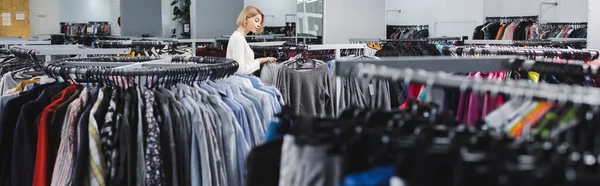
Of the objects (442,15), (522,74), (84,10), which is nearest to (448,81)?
(522,74)

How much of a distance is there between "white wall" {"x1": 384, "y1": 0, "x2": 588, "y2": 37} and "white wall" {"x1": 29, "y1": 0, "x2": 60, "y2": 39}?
8.72 metres

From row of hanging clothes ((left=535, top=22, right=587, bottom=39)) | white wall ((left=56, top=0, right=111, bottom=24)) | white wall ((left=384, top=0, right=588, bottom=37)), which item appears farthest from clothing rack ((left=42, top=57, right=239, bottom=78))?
white wall ((left=56, top=0, right=111, bottom=24))

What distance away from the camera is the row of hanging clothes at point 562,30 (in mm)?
9531

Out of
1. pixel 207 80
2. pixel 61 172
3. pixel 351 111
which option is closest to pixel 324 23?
pixel 207 80

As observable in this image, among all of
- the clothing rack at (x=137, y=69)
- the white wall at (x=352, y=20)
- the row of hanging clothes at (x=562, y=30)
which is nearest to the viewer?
the clothing rack at (x=137, y=69)

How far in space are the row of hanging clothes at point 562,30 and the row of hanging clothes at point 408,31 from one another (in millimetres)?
2464

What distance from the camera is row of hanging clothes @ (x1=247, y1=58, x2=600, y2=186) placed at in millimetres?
1046

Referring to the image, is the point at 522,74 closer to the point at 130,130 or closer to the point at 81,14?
the point at 130,130

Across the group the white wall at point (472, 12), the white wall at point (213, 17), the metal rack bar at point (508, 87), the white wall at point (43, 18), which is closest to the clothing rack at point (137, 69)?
the metal rack bar at point (508, 87)

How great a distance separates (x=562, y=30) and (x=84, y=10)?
1516cm

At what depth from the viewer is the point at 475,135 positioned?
119 cm

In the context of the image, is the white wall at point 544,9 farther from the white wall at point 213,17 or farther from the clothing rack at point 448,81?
the clothing rack at point 448,81

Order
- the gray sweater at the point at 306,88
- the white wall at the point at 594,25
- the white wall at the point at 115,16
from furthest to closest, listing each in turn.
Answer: the white wall at the point at 115,16 < the gray sweater at the point at 306,88 < the white wall at the point at 594,25

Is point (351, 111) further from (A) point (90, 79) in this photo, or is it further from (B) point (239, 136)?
(A) point (90, 79)
